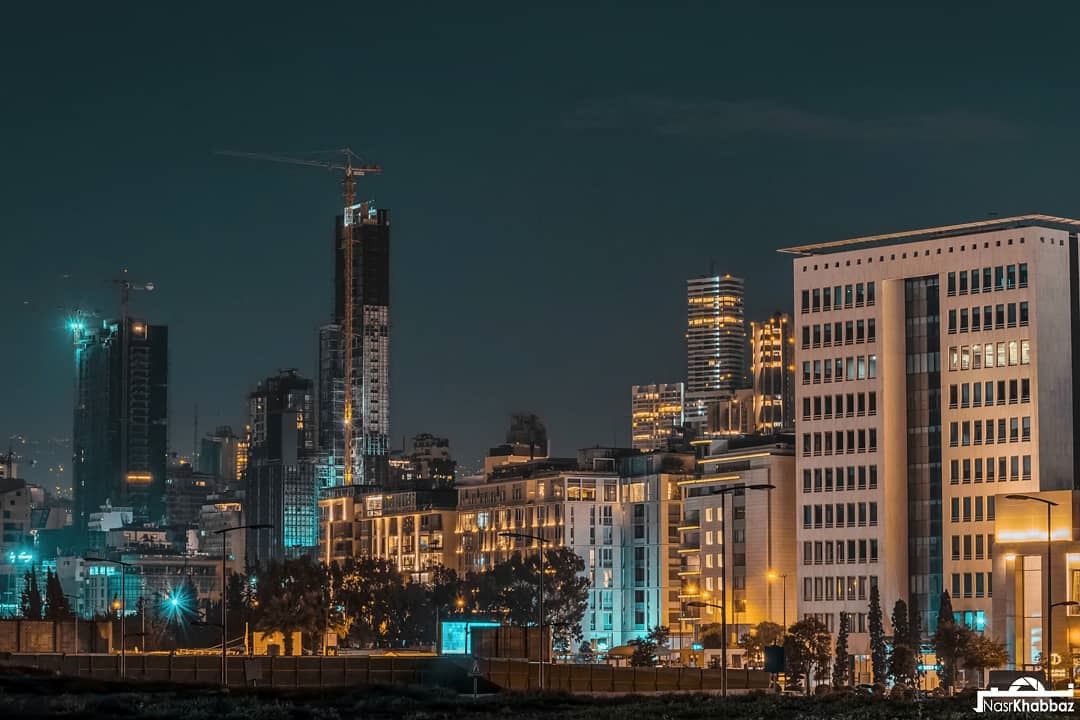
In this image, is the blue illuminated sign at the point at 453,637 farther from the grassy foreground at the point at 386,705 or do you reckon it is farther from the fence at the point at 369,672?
the grassy foreground at the point at 386,705

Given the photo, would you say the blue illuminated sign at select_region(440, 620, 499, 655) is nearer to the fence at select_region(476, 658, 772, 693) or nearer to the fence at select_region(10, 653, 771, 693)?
the fence at select_region(476, 658, 772, 693)

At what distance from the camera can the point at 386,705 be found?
324ft

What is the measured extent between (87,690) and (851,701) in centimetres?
3473

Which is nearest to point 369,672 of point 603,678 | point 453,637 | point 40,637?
point 603,678

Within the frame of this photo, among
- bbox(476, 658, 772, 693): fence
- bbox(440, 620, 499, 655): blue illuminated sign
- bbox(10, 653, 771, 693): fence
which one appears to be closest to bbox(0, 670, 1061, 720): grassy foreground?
bbox(10, 653, 771, 693): fence

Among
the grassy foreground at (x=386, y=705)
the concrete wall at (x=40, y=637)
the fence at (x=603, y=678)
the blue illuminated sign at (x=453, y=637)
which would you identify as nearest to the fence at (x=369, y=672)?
the fence at (x=603, y=678)

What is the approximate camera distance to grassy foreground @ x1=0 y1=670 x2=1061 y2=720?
8781 centimetres


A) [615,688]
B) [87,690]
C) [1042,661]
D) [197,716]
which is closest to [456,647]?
[615,688]

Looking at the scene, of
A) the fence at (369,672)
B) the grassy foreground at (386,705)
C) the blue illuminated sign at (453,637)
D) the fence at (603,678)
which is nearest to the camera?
the grassy foreground at (386,705)

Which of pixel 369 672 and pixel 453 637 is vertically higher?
pixel 453 637

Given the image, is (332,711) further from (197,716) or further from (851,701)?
(851,701)

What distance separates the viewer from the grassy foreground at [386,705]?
288 ft

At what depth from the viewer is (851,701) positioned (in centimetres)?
10238

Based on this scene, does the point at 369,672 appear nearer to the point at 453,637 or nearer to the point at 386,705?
the point at 453,637
